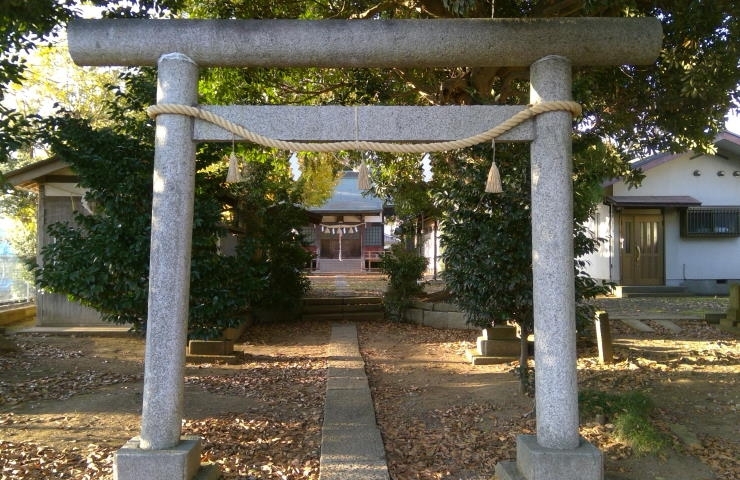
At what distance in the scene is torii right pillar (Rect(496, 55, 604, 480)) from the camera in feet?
13.3

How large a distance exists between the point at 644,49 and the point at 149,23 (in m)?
3.88

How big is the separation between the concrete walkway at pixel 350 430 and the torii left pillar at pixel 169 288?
44.8 inches

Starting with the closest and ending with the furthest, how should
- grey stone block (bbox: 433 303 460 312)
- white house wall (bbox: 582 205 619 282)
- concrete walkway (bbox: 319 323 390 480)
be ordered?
concrete walkway (bbox: 319 323 390 480) → grey stone block (bbox: 433 303 460 312) → white house wall (bbox: 582 205 619 282)

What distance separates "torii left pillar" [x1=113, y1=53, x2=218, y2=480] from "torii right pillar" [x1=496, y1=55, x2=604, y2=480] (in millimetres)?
2597

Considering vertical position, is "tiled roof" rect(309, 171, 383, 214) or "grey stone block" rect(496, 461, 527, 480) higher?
"tiled roof" rect(309, 171, 383, 214)

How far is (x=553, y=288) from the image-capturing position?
4125 mm

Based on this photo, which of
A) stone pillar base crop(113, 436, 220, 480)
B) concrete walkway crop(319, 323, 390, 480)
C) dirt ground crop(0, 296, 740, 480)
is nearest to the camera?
stone pillar base crop(113, 436, 220, 480)

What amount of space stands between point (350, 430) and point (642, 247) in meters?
16.3

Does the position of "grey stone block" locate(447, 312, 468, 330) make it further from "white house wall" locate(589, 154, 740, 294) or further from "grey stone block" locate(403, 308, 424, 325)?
"white house wall" locate(589, 154, 740, 294)

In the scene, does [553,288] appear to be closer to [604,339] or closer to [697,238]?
[604,339]

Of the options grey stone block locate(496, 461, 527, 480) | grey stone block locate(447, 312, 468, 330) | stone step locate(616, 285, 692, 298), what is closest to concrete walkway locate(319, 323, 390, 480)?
grey stone block locate(496, 461, 527, 480)

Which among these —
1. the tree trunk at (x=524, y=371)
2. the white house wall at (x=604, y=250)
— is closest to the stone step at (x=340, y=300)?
the tree trunk at (x=524, y=371)

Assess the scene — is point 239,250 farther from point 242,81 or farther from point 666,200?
point 666,200

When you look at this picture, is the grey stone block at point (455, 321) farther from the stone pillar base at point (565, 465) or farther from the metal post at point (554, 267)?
the stone pillar base at point (565, 465)
